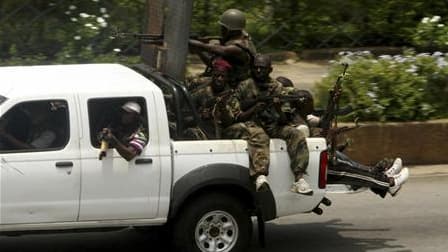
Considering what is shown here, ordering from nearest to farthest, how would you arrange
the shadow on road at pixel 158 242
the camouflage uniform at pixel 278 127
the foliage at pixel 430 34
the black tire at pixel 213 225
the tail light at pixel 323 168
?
the black tire at pixel 213 225, the camouflage uniform at pixel 278 127, the tail light at pixel 323 168, the shadow on road at pixel 158 242, the foliage at pixel 430 34

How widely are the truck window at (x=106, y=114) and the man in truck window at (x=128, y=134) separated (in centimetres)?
2

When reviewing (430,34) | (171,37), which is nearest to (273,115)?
(171,37)

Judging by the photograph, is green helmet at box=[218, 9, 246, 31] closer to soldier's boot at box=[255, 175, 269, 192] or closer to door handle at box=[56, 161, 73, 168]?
soldier's boot at box=[255, 175, 269, 192]

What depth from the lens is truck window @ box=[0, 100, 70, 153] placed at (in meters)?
7.43

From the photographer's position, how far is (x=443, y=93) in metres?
12.7

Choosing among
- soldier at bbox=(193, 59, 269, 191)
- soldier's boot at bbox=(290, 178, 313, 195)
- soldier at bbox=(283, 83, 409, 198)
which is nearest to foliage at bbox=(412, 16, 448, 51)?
soldier at bbox=(283, 83, 409, 198)

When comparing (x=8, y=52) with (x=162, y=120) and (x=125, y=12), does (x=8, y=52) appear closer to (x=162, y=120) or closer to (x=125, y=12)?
(x=125, y=12)

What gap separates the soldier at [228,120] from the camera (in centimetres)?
788

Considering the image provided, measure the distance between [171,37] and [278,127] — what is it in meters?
1.52

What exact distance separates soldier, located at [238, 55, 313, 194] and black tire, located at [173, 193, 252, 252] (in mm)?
512

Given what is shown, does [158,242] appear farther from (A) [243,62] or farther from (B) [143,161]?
(A) [243,62]

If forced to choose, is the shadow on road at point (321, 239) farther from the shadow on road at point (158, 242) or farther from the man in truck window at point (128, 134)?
the man in truck window at point (128, 134)

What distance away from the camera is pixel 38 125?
754 cm

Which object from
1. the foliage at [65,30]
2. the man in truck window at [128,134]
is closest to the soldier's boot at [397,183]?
the man in truck window at [128,134]
